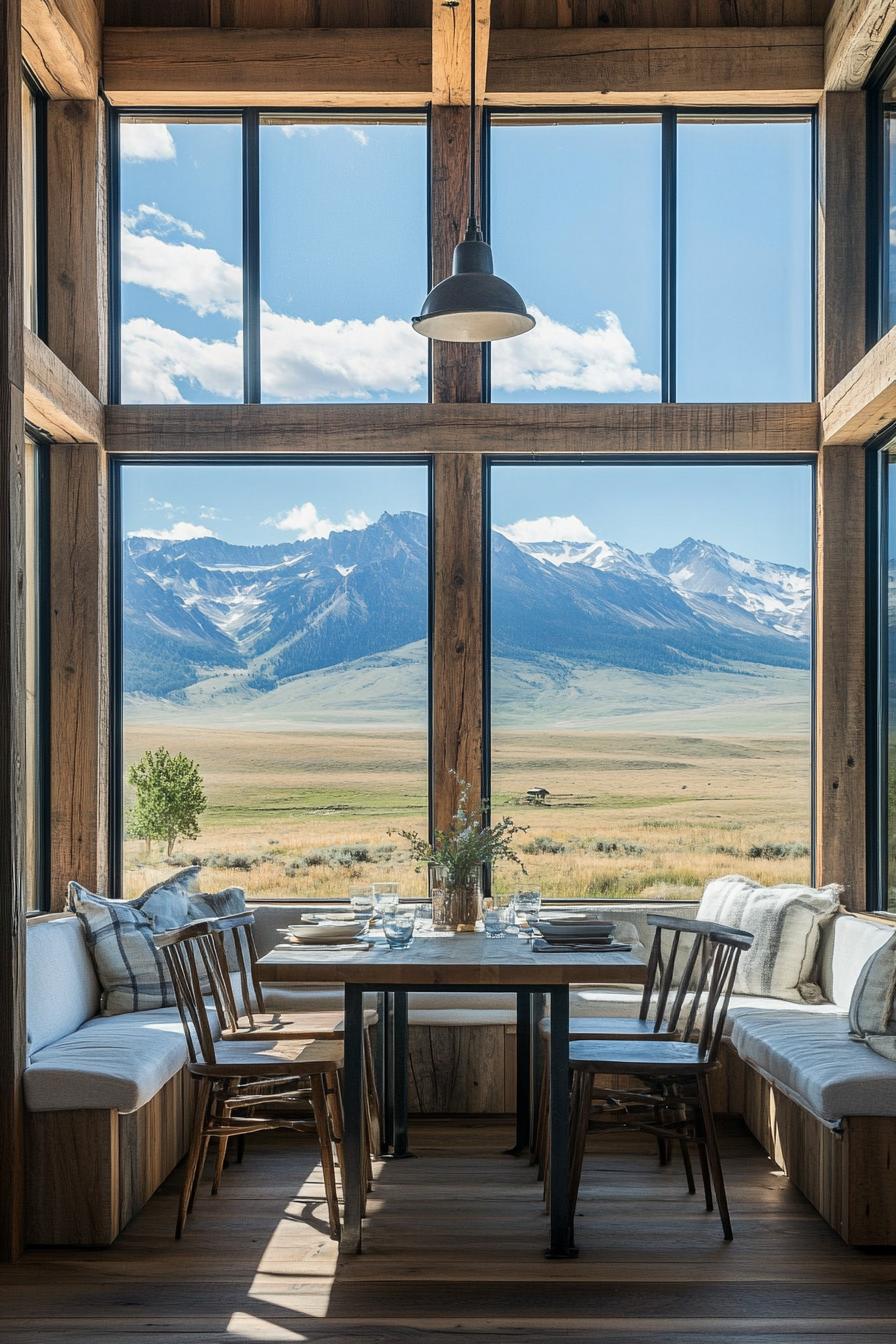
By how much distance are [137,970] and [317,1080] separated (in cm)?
133

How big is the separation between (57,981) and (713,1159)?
229cm

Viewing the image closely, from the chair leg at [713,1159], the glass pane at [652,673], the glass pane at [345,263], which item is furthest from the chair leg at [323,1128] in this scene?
the glass pane at [345,263]

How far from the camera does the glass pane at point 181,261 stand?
613 centimetres

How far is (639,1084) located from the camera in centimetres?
525

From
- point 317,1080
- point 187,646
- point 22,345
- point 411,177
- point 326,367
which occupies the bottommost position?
point 317,1080

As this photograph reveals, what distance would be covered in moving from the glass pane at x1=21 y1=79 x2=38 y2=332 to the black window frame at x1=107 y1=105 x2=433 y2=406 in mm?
354

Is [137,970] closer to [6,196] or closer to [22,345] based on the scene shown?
[22,345]

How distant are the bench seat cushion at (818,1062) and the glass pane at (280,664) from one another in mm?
1773

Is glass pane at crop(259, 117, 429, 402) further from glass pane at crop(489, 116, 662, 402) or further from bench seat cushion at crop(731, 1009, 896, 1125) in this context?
bench seat cushion at crop(731, 1009, 896, 1125)

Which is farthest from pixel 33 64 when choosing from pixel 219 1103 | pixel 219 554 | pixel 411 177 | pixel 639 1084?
pixel 639 1084

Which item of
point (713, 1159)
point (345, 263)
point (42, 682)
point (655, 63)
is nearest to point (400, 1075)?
point (713, 1159)

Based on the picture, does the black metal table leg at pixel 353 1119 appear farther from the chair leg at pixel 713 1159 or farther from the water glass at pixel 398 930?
the chair leg at pixel 713 1159

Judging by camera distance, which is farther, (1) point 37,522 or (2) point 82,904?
(1) point 37,522

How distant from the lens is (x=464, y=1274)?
3.59m
